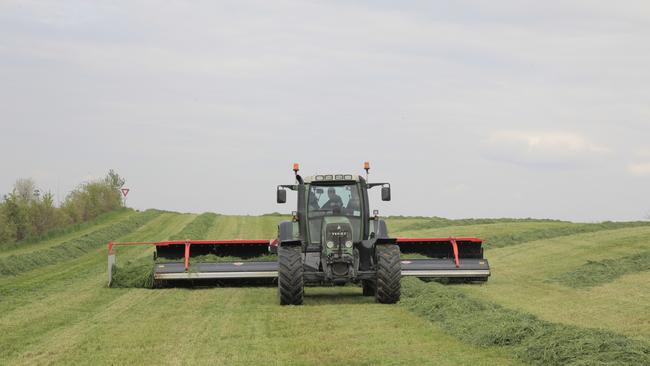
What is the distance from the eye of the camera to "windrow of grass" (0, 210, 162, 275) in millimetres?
26016

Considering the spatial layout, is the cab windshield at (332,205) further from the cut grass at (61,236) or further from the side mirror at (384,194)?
the cut grass at (61,236)

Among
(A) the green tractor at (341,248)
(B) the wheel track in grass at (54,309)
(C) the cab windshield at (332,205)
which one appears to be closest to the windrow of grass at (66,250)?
(B) the wheel track in grass at (54,309)

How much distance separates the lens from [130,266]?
19406 millimetres

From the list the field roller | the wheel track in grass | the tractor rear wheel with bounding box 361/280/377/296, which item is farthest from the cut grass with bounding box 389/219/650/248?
the wheel track in grass

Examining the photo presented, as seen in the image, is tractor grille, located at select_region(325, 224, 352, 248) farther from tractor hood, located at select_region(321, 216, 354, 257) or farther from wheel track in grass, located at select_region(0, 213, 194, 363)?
wheel track in grass, located at select_region(0, 213, 194, 363)

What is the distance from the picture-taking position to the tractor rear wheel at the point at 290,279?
14.5m

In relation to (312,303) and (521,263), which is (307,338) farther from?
(521,263)

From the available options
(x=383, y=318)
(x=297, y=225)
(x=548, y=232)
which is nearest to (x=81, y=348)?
(x=383, y=318)

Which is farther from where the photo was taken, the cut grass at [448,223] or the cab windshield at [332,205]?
the cut grass at [448,223]

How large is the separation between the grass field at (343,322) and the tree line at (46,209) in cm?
1697

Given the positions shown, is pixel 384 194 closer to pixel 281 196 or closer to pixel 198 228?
pixel 281 196

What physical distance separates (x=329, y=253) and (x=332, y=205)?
156 cm

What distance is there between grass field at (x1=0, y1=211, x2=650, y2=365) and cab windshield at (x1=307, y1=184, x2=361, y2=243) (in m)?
1.39

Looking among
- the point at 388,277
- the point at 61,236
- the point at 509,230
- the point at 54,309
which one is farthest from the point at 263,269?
the point at 61,236
